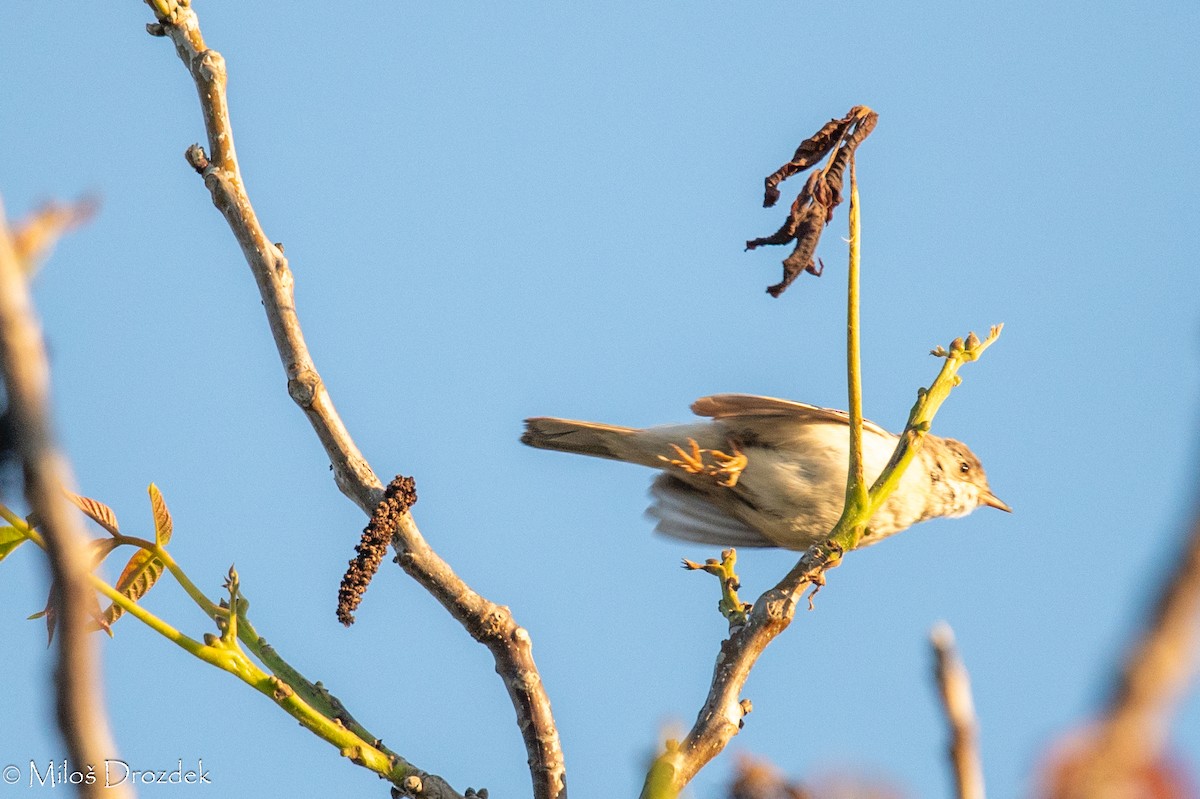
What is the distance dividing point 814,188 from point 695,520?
3.93m

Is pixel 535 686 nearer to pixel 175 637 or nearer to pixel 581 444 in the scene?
pixel 175 637

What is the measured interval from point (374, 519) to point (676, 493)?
13.2ft

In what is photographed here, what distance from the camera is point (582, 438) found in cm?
724

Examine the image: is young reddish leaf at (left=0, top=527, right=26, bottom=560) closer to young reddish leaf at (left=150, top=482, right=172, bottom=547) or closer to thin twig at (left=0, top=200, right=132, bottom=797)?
young reddish leaf at (left=150, top=482, right=172, bottom=547)

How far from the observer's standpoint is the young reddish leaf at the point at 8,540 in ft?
8.94

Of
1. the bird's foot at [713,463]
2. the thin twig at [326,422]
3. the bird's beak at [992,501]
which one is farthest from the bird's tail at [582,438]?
the thin twig at [326,422]

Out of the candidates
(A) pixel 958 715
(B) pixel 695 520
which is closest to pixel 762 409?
(B) pixel 695 520

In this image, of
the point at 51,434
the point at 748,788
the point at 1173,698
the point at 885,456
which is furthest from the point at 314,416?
the point at 885,456

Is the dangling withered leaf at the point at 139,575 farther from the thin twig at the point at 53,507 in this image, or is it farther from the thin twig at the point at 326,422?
the thin twig at the point at 53,507

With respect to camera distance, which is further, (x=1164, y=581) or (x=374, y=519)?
(x=374, y=519)

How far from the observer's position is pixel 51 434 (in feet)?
3.09

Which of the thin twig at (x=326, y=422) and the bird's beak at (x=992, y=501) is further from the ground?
the bird's beak at (x=992, y=501)

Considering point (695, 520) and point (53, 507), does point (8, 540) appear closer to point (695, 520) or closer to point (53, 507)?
point (53, 507)

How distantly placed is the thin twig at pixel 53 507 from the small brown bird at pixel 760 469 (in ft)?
18.1
